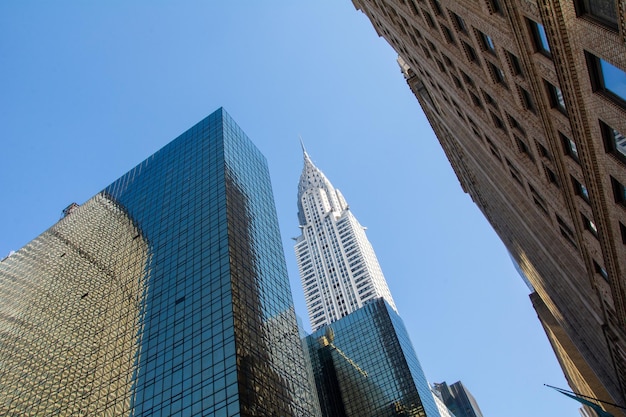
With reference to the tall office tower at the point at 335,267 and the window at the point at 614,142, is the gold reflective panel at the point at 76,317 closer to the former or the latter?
the window at the point at 614,142

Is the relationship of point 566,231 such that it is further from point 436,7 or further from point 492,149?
point 436,7

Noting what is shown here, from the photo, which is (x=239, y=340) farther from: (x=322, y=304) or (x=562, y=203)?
(x=322, y=304)

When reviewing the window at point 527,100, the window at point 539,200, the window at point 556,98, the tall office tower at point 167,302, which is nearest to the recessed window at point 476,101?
the window at point 539,200

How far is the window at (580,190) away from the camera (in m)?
20.9

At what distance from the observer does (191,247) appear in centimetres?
6719

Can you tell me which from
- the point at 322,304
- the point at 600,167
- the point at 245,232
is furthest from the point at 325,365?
the point at 600,167

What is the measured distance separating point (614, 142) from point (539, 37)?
14.9 ft

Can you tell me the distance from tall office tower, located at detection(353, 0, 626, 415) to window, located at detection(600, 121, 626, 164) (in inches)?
1.7

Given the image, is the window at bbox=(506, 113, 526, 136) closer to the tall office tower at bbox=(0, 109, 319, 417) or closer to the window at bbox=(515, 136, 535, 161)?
the window at bbox=(515, 136, 535, 161)

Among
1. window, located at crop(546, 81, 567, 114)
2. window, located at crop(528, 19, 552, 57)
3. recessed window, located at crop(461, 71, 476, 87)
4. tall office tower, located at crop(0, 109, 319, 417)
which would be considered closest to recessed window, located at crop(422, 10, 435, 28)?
Result: recessed window, located at crop(461, 71, 476, 87)

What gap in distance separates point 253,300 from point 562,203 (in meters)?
41.6

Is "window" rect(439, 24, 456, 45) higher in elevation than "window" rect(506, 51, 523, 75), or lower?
higher

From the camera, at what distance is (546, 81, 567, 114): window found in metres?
18.1

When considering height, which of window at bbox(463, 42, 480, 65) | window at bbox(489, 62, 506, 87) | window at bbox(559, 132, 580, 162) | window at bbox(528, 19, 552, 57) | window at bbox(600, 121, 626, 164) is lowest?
window at bbox(600, 121, 626, 164)
